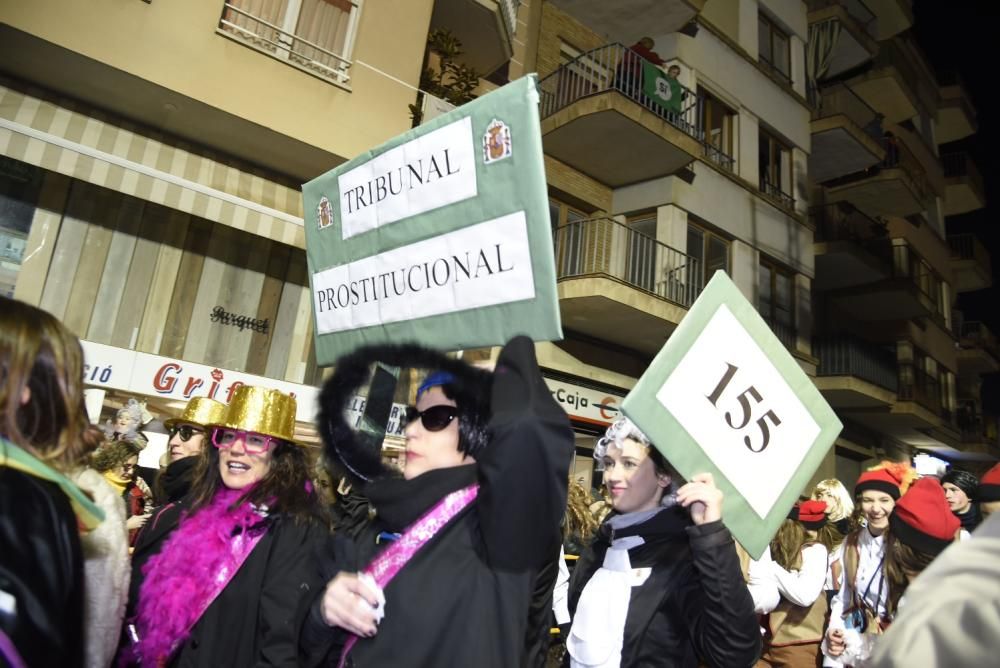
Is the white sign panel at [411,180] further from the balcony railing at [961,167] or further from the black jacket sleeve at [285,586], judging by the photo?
the balcony railing at [961,167]

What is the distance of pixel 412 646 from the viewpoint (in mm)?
1707

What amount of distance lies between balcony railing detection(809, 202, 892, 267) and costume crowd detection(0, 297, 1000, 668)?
1677 centimetres

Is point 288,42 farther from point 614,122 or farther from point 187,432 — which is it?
point 187,432

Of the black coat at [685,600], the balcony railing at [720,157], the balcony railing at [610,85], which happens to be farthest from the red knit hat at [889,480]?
the balcony railing at [720,157]

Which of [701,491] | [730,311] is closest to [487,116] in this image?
[730,311]

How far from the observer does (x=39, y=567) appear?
1334 mm

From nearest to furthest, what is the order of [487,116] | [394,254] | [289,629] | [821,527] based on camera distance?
[487,116], [289,629], [394,254], [821,527]

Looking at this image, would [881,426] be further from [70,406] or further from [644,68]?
[70,406]

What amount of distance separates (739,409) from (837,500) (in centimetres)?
370

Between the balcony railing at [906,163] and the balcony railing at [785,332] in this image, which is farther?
the balcony railing at [906,163]

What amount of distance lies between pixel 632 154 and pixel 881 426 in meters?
13.4

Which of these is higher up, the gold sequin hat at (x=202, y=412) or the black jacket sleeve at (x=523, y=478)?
the gold sequin hat at (x=202, y=412)

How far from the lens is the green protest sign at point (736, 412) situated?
8.07 feet

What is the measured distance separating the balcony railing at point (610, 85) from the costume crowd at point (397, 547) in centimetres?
1087
